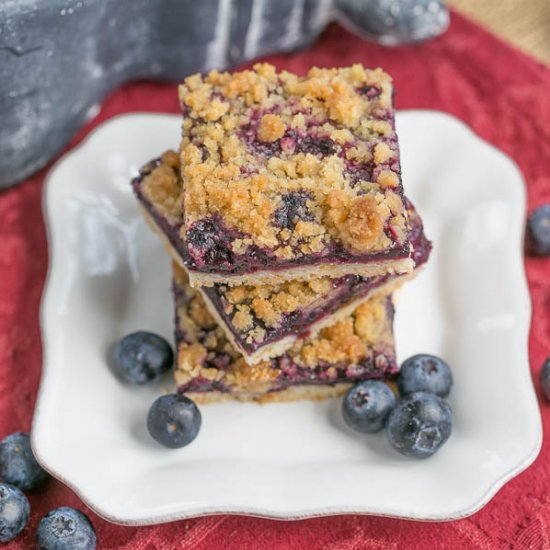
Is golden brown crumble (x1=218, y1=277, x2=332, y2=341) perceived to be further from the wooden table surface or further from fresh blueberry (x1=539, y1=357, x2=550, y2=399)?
the wooden table surface

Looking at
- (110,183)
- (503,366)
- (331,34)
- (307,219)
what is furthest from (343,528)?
(331,34)

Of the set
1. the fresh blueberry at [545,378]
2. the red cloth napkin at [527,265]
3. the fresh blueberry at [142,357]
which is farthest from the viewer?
the fresh blueberry at [545,378]

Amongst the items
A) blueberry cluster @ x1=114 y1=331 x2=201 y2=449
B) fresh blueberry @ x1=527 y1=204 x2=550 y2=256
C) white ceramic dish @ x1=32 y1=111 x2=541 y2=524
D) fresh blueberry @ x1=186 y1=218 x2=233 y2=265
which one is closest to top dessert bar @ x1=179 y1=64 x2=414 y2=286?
fresh blueberry @ x1=186 y1=218 x2=233 y2=265

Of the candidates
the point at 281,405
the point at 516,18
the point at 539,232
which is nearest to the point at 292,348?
the point at 281,405

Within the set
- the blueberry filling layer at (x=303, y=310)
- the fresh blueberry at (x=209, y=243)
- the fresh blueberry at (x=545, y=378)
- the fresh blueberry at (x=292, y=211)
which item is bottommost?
the fresh blueberry at (x=545, y=378)

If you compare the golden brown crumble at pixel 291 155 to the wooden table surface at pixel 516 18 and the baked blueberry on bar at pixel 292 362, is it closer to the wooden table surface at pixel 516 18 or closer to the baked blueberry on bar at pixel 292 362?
the baked blueberry on bar at pixel 292 362

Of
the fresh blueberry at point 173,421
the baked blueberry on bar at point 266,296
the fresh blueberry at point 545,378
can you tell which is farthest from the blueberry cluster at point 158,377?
the fresh blueberry at point 545,378

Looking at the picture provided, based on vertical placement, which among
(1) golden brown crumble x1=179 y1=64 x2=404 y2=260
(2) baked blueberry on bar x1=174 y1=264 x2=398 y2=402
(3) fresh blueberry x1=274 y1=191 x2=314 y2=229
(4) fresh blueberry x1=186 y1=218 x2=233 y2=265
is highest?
(1) golden brown crumble x1=179 y1=64 x2=404 y2=260
